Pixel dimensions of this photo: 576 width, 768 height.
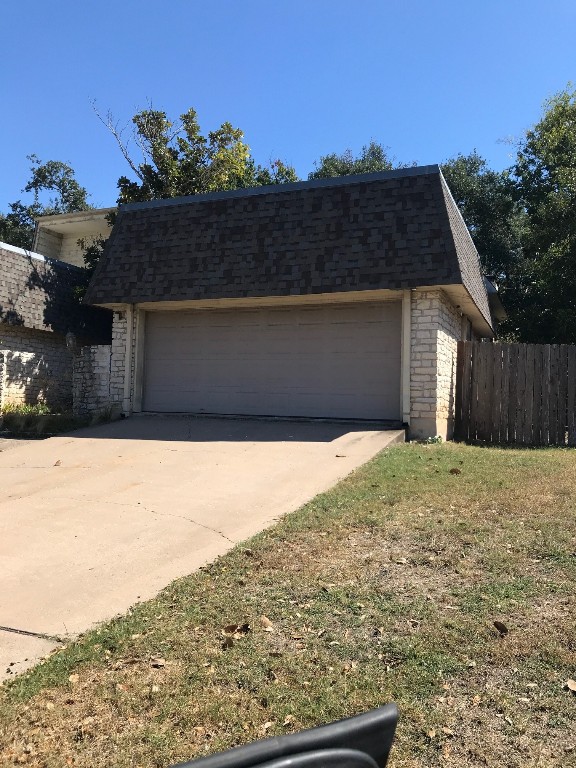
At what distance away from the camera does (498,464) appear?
28.6 ft

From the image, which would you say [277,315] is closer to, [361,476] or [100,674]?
[361,476]

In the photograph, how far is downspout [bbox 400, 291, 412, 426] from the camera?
1117 centimetres

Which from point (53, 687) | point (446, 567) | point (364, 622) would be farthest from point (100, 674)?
point (446, 567)

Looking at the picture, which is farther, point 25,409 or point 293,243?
point 25,409

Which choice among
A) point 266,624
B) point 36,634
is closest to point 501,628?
point 266,624

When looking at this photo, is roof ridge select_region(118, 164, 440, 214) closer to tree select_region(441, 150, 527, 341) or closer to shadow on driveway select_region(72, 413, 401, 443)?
shadow on driveway select_region(72, 413, 401, 443)

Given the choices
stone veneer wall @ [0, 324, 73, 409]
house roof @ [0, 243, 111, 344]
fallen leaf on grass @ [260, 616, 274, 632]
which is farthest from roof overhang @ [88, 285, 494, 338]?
fallen leaf on grass @ [260, 616, 274, 632]

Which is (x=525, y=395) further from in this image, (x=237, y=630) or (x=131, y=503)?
(x=237, y=630)

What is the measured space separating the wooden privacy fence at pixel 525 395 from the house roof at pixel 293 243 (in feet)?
5.28

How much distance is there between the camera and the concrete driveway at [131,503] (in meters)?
4.12

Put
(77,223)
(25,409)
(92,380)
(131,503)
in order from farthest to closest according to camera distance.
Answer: (77,223)
(92,380)
(25,409)
(131,503)

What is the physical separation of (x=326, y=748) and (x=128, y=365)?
12530mm

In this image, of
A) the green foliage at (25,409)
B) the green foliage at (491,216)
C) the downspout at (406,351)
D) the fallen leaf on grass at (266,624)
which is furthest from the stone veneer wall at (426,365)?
the green foliage at (491,216)

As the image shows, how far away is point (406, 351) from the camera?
11281 mm
